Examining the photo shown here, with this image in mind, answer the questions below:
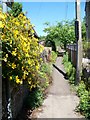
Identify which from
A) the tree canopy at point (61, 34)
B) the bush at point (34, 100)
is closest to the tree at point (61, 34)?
the tree canopy at point (61, 34)

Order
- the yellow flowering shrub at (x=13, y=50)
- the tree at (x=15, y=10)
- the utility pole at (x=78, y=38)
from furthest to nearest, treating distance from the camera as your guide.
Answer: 1. the utility pole at (x=78, y=38)
2. the tree at (x=15, y=10)
3. the yellow flowering shrub at (x=13, y=50)

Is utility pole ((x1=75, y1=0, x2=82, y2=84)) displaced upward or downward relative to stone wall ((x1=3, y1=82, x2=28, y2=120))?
upward

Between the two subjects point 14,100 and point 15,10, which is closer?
point 14,100

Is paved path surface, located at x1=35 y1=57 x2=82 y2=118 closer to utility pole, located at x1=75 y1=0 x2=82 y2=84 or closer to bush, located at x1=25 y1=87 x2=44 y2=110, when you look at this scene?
bush, located at x1=25 y1=87 x2=44 y2=110

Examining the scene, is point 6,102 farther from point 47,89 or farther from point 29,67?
point 47,89

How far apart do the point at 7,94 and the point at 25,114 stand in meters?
2.11

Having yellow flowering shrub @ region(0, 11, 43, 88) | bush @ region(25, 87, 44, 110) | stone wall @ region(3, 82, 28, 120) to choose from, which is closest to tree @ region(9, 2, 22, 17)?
bush @ region(25, 87, 44, 110)

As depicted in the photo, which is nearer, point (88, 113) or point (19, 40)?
point (19, 40)

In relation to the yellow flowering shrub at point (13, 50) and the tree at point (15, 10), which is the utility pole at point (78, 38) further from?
the yellow flowering shrub at point (13, 50)

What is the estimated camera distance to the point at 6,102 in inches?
233

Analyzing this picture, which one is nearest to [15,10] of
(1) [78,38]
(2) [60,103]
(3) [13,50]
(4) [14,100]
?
(1) [78,38]

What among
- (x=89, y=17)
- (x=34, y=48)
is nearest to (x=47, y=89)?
(x=34, y=48)

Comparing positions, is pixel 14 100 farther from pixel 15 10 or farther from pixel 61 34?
pixel 61 34

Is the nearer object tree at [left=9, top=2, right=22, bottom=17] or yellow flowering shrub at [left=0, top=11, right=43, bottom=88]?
yellow flowering shrub at [left=0, top=11, right=43, bottom=88]
